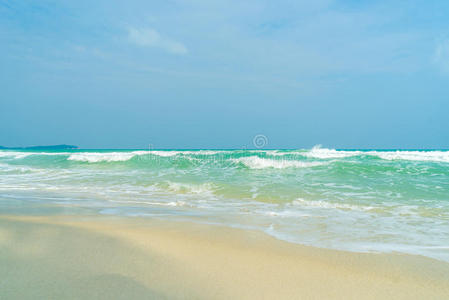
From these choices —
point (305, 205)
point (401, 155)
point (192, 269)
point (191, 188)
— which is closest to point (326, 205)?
point (305, 205)

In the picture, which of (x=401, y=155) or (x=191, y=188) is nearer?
(x=191, y=188)

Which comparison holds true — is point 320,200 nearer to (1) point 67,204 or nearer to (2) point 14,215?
(1) point 67,204

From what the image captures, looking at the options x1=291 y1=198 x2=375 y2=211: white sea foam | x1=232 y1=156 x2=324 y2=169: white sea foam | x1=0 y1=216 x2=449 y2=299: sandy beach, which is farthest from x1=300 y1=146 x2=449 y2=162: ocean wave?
x1=0 y1=216 x2=449 y2=299: sandy beach

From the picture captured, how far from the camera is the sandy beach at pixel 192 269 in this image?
2068 mm

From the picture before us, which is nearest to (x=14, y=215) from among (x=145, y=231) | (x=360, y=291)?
(x=145, y=231)

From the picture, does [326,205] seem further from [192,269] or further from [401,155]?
[401,155]

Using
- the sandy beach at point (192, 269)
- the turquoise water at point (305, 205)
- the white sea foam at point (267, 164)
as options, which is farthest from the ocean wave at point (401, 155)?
the sandy beach at point (192, 269)

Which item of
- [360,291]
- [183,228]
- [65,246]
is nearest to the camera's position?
[360,291]

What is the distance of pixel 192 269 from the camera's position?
2.50 meters

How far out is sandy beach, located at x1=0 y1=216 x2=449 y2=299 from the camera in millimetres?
2068

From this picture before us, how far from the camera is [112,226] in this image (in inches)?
158

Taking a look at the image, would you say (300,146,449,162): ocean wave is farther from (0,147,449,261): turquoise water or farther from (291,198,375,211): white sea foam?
(291,198,375,211): white sea foam

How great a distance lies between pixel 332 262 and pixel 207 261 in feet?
3.44

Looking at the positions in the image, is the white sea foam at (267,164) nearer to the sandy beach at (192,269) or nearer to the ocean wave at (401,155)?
the ocean wave at (401,155)
